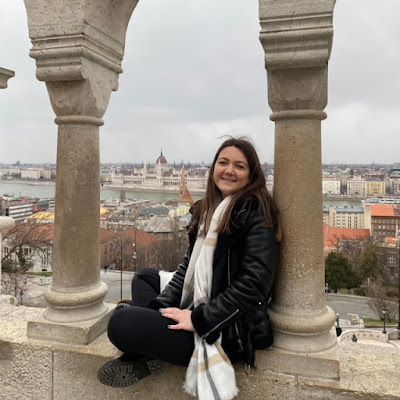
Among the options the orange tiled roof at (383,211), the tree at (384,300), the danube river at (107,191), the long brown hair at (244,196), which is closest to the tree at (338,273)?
the tree at (384,300)

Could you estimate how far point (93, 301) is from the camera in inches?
91.5

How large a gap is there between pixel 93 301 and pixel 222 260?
1.02 m

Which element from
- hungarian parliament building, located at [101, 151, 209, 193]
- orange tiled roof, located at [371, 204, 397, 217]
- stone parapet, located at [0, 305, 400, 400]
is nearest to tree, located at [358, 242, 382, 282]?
orange tiled roof, located at [371, 204, 397, 217]

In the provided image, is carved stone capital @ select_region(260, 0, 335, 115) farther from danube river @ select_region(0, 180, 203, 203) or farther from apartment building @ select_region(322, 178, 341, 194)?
apartment building @ select_region(322, 178, 341, 194)

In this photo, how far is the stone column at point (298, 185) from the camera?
1791 mm

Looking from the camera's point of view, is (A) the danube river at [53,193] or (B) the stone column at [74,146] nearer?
(B) the stone column at [74,146]

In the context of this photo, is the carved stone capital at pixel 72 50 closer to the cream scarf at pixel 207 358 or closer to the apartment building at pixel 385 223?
the cream scarf at pixel 207 358

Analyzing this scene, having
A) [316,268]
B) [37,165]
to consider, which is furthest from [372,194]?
[316,268]

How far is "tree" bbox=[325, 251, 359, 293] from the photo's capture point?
76.0ft

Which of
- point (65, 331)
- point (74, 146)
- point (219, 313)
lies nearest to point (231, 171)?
point (219, 313)

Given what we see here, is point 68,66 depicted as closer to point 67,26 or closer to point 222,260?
point 67,26

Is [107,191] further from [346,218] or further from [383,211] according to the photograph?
[383,211]

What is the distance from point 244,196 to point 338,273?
23.7m

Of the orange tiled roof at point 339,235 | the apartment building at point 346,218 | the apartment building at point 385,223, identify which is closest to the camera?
the orange tiled roof at point 339,235
